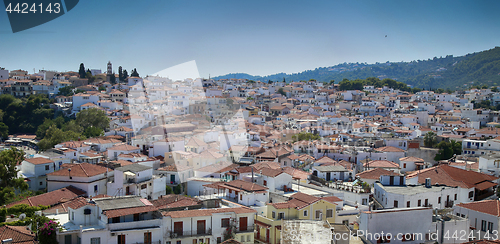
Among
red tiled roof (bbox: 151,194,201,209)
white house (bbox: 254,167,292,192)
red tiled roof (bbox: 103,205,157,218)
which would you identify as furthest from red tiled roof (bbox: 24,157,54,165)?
white house (bbox: 254,167,292,192)

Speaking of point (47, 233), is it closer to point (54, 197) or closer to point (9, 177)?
point (54, 197)

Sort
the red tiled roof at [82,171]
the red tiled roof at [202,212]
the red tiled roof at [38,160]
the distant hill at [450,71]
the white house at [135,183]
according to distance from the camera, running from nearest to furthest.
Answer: the red tiled roof at [202,212]
the white house at [135,183]
the red tiled roof at [82,171]
the red tiled roof at [38,160]
the distant hill at [450,71]

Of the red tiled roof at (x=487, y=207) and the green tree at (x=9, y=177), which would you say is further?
the green tree at (x=9, y=177)

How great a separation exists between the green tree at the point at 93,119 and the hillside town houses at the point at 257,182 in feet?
2.83

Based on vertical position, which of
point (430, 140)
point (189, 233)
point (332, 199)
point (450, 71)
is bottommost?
point (189, 233)

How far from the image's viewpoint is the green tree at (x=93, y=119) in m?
31.8

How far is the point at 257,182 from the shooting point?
15.5 meters

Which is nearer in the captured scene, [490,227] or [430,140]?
[490,227]

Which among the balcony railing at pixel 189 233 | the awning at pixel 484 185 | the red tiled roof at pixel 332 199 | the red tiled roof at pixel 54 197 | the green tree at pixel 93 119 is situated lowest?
the balcony railing at pixel 189 233

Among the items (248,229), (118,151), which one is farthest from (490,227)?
(118,151)

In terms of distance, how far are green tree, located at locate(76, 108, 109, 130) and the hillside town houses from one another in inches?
34.0

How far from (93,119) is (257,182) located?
21.6m

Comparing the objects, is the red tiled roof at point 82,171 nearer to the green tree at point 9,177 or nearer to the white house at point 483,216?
the green tree at point 9,177

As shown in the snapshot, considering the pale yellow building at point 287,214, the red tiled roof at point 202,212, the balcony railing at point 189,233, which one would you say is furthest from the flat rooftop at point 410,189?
the balcony railing at point 189,233
